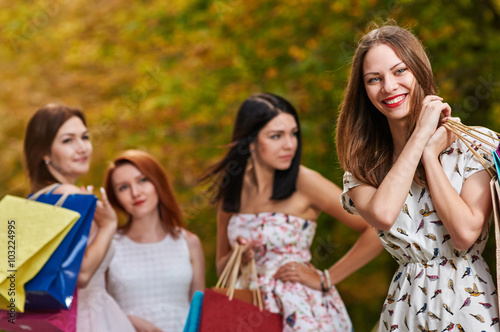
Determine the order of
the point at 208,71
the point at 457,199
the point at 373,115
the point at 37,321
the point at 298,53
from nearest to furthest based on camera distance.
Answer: the point at 457,199 → the point at 373,115 → the point at 37,321 → the point at 298,53 → the point at 208,71

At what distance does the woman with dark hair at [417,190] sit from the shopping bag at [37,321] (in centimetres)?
158

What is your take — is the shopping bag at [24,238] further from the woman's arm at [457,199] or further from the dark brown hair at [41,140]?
the woman's arm at [457,199]

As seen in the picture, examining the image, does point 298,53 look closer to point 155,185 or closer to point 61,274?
point 155,185

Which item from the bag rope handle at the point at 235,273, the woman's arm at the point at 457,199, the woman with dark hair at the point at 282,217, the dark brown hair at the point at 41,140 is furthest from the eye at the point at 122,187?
the woman's arm at the point at 457,199

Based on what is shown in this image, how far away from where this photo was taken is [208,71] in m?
7.09

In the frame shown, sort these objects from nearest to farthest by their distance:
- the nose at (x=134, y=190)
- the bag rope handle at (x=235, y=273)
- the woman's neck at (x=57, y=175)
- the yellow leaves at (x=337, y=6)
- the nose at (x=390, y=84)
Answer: the nose at (x=390, y=84), the bag rope handle at (x=235, y=273), the woman's neck at (x=57, y=175), the nose at (x=134, y=190), the yellow leaves at (x=337, y=6)

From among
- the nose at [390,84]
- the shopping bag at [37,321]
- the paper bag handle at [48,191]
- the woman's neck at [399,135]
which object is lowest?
the shopping bag at [37,321]

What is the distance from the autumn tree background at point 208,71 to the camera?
230 inches

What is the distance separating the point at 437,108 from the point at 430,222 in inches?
15.4

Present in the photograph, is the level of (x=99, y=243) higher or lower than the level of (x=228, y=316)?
higher

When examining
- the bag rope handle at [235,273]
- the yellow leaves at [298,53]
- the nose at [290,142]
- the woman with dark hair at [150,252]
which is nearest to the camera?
the bag rope handle at [235,273]

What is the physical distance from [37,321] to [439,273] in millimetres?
1899

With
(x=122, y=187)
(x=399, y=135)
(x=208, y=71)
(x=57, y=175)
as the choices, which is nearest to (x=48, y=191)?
(x=57, y=175)

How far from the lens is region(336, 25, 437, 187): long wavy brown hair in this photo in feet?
7.83
